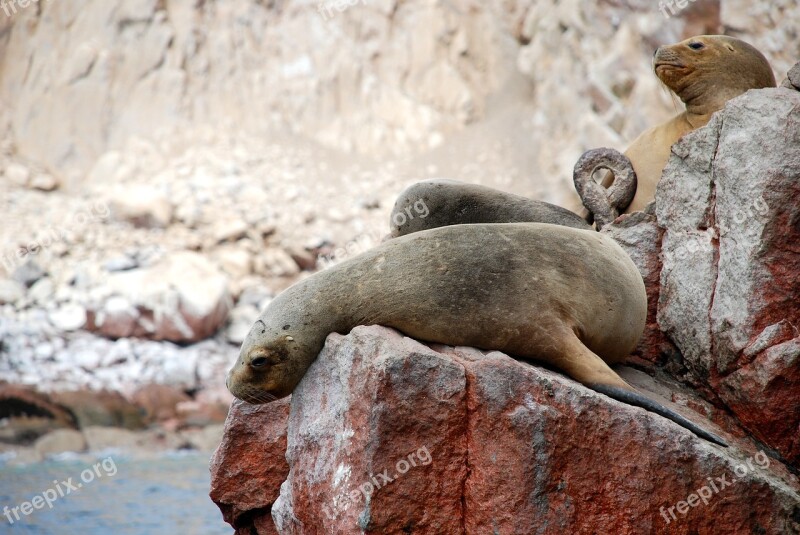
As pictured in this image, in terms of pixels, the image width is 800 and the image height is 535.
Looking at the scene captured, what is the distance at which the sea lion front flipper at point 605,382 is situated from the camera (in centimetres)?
329

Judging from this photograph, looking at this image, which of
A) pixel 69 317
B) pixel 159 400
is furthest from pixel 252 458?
pixel 69 317

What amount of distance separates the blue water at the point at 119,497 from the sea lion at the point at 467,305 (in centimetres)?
544

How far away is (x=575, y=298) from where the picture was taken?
3561 millimetres

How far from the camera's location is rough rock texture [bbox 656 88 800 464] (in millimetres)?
3699

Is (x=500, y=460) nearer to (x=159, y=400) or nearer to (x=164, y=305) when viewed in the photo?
(x=159, y=400)

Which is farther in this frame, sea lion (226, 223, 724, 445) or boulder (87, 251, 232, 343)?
boulder (87, 251, 232, 343)

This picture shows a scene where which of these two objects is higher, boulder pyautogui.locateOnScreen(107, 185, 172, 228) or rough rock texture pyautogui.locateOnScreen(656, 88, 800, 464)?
rough rock texture pyautogui.locateOnScreen(656, 88, 800, 464)

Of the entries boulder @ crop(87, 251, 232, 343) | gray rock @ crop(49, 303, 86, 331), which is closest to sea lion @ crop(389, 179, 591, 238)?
boulder @ crop(87, 251, 232, 343)

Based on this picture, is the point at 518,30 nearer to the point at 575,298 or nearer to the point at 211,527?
the point at 211,527

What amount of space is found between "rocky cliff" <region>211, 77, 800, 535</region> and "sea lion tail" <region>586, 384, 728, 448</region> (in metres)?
0.08

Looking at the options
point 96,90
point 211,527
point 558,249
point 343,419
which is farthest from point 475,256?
point 96,90

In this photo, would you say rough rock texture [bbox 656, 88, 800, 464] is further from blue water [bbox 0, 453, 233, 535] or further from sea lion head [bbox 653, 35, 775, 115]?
blue water [bbox 0, 453, 233, 535]

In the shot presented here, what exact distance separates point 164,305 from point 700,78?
42.2 ft

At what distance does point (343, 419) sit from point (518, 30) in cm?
2317
